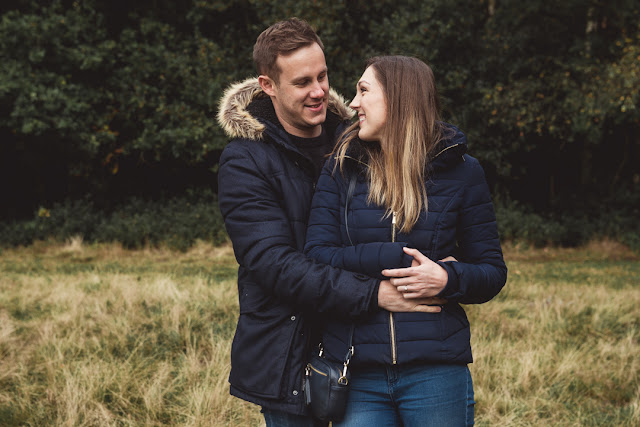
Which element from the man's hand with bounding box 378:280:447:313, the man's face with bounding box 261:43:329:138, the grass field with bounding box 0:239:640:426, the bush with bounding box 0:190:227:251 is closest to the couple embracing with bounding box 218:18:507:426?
the man's hand with bounding box 378:280:447:313

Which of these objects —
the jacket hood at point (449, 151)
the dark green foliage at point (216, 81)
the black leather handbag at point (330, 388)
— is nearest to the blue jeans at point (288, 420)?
the black leather handbag at point (330, 388)

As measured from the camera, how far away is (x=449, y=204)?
2.04 m

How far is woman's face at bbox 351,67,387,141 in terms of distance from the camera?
2160 millimetres

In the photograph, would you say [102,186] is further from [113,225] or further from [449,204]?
[449,204]

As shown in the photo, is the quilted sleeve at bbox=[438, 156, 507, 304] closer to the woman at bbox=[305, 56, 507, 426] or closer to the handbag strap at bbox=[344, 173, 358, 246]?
the woman at bbox=[305, 56, 507, 426]

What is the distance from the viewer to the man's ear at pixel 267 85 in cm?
245

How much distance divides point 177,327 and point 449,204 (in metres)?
3.77

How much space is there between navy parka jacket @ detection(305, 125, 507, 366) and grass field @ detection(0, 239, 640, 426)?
1.99m

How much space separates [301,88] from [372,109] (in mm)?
381

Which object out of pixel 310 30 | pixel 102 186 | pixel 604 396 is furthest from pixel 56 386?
pixel 102 186

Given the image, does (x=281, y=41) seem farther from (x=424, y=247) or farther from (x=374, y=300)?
(x=374, y=300)

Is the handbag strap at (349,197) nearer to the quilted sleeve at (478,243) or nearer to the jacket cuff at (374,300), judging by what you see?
the jacket cuff at (374,300)

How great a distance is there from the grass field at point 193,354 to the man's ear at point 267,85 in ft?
7.07

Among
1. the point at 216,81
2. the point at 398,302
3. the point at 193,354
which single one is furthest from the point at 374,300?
the point at 216,81
